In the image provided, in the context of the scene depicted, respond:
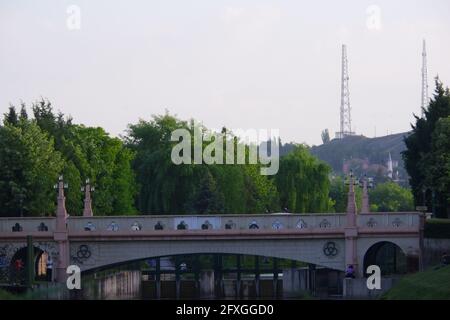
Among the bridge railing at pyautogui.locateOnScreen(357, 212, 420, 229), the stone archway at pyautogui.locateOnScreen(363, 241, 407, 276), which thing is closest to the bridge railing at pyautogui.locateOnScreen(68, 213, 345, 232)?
the bridge railing at pyautogui.locateOnScreen(357, 212, 420, 229)

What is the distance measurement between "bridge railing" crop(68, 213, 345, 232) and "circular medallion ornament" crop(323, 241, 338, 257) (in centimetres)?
105

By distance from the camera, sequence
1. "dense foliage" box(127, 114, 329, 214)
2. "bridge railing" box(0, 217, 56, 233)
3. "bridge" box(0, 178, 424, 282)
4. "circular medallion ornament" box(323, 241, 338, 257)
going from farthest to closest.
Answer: "dense foliage" box(127, 114, 329, 214) < "bridge railing" box(0, 217, 56, 233) < "circular medallion ornament" box(323, 241, 338, 257) < "bridge" box(0, 178, 424, 282)

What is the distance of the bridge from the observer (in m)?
107

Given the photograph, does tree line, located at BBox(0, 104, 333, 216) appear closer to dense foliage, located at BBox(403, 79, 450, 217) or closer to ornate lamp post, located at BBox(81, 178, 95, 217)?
ornate lamp post, located at BBox(81, 178, 95, 217)

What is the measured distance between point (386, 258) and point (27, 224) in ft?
97.0

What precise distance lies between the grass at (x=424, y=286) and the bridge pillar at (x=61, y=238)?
70.1ft

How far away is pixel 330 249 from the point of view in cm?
10738

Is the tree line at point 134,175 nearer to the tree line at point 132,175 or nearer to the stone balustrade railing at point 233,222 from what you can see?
the tree line at point 132,175

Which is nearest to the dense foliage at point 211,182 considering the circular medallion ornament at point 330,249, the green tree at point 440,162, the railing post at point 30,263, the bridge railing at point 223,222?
the green tree at point 440,162

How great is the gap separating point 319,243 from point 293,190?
3709 centimetres

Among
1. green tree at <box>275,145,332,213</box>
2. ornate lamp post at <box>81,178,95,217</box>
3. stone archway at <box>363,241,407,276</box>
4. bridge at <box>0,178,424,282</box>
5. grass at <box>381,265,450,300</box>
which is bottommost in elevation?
grass at <box>381,265,450,300</box>

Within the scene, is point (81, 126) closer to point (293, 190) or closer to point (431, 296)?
point (293, 190)

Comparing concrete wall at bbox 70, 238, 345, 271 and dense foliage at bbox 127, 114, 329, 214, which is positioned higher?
dense foliage at bbox 127, 114, 329, 214

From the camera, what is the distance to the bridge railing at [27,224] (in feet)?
356
